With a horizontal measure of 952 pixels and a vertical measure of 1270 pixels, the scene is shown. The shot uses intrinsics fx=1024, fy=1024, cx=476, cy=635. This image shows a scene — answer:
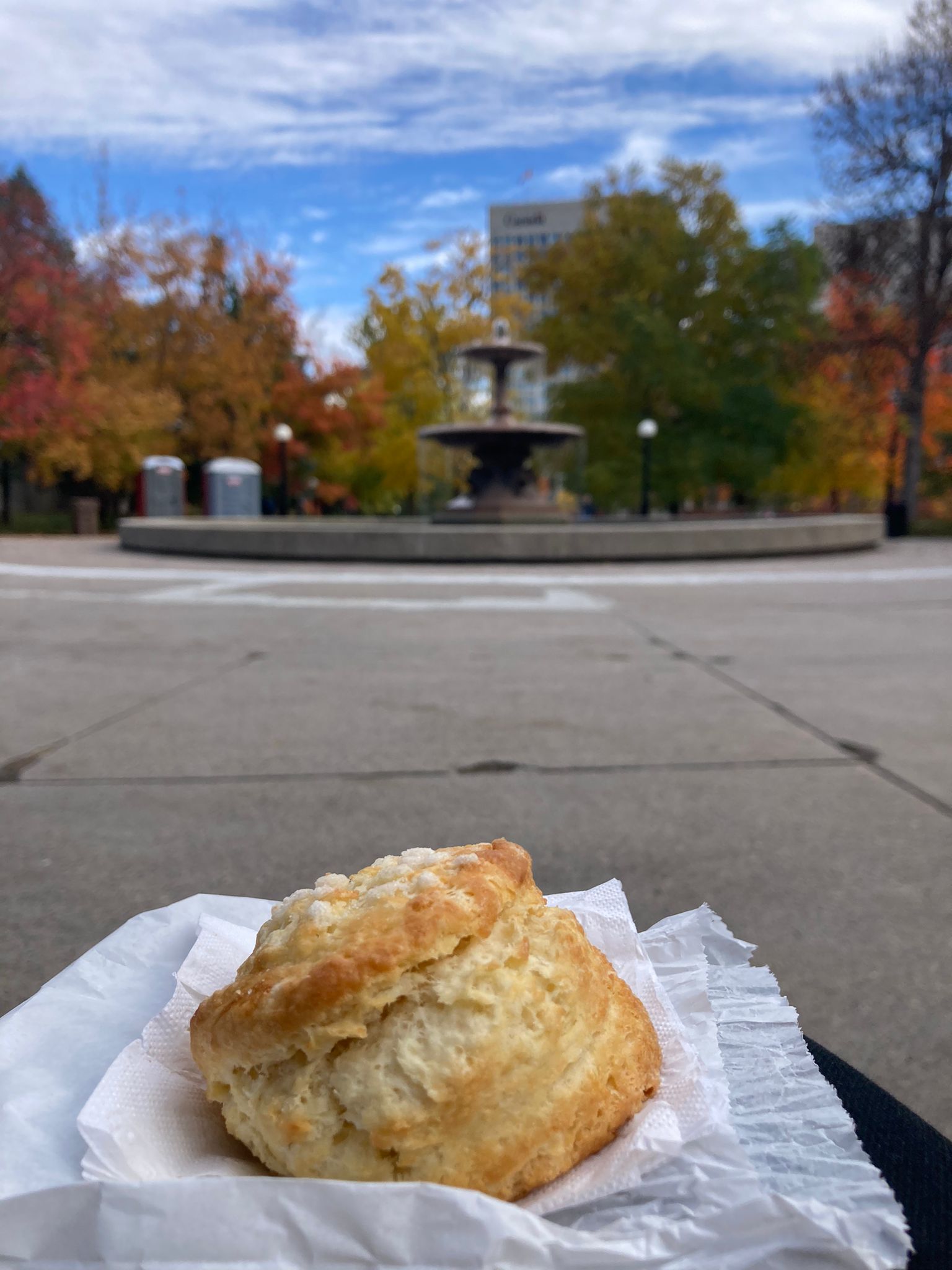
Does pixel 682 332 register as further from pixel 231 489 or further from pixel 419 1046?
pixel 419 1046

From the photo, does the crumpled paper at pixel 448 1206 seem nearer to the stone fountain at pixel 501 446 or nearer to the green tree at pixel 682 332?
the stone fountain at pixel 501 446

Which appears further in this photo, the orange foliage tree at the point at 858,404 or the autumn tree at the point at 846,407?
the autumn tree at the point at 846,407

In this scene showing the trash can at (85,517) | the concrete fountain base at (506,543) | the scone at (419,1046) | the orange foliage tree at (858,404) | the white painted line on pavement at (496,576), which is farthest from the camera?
the orange foliage tree at (858,404)

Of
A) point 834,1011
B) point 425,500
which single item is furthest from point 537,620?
point 425,500

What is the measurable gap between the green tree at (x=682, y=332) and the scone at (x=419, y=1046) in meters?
35.5

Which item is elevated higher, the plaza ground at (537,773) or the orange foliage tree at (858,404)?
the orange foliage tree at (858,404)

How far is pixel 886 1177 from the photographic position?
1.07m

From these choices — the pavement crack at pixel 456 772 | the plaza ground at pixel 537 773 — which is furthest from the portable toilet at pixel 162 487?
the pavement crack at pixel 456 772

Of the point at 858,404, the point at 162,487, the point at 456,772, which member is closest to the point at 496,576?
the point at 456,772

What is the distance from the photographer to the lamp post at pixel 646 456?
Answer: 97.8ft

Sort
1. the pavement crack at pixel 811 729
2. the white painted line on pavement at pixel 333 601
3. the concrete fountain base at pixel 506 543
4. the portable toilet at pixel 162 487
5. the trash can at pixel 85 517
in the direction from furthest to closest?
the trash can at pixel 85 517
the portable toilet at pixel 162 487
the concrete fountain base at pixel 506 543
the white painted line on pavement at pixel 333 601
the pavement crack at pixel 811 729

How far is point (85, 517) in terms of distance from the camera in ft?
100

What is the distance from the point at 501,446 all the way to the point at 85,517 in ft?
47.1

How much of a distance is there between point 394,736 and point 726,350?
3547 cm
